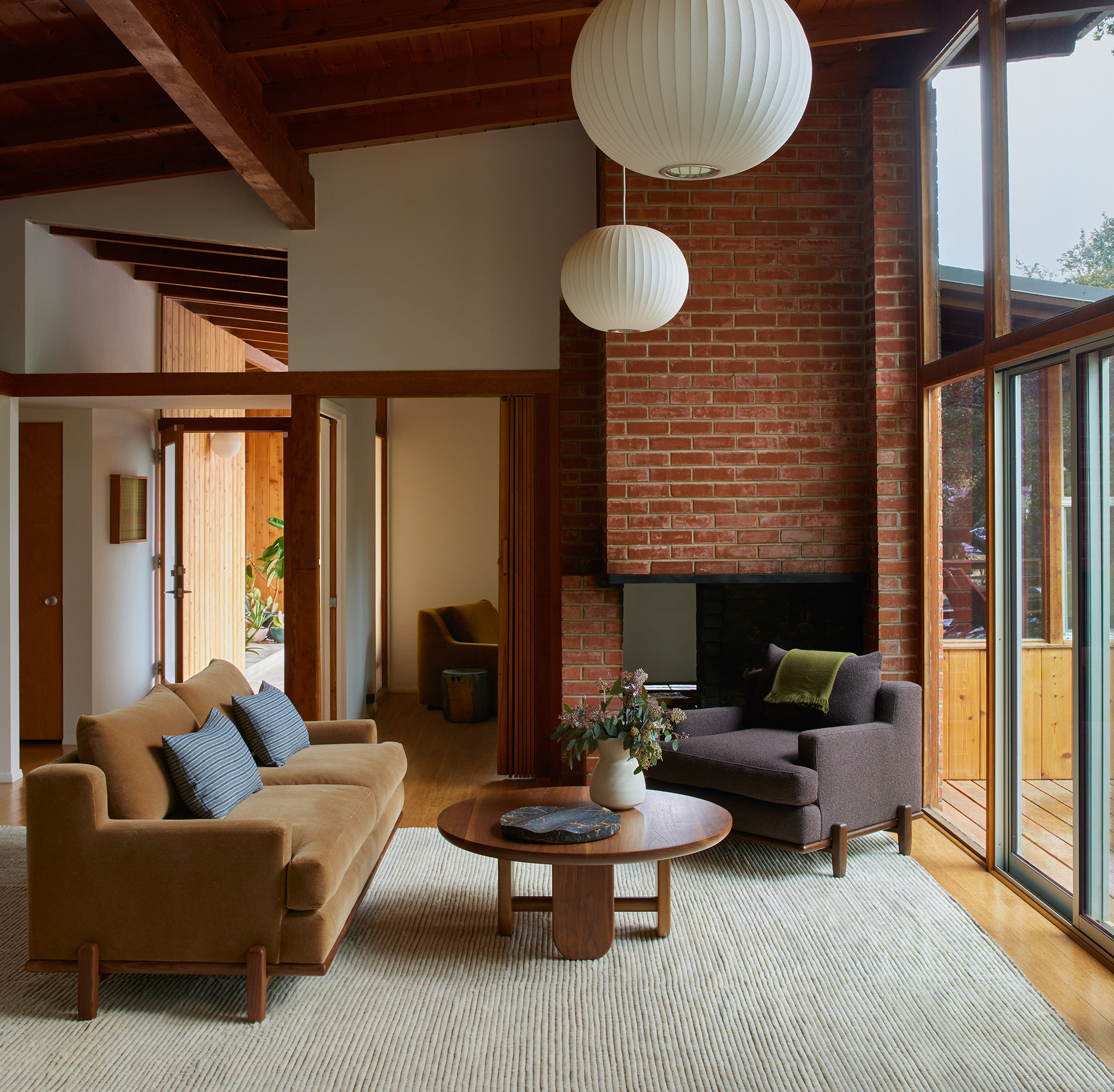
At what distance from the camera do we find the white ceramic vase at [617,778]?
11.2 ft

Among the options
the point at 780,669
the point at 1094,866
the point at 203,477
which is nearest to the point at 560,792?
the point at 780,669

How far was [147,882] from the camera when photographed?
2.80 meters

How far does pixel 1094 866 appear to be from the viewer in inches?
129

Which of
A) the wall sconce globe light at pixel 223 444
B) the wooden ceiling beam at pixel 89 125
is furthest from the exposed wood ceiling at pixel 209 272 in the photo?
the wall sconce globe light at pixel 223 444

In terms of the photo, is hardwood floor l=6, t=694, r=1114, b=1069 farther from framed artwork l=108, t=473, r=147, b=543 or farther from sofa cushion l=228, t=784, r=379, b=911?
framed artwork l=108, t=473, r=147, b=543

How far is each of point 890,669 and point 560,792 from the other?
6.29 ft

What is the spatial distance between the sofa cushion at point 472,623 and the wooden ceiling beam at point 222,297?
8.55 ft

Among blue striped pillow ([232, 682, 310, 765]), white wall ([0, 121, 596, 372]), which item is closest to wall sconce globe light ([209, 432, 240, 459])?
white wall ([0, 121, 596, 372])

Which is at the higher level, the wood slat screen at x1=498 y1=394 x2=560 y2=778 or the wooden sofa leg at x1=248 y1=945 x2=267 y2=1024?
the wood slat screen at x1=498 y1=394 x2=560 y2=778

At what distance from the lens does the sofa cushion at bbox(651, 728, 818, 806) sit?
3797 millimetres

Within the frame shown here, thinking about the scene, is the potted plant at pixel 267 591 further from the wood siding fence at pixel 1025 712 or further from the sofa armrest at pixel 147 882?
the sofa armrest at pixel 147 882

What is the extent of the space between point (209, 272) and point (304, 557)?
89.6 inches

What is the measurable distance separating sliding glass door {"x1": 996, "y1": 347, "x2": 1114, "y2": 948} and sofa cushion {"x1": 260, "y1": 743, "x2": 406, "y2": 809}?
2.44 meters

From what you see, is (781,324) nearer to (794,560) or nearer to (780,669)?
(794,560)
